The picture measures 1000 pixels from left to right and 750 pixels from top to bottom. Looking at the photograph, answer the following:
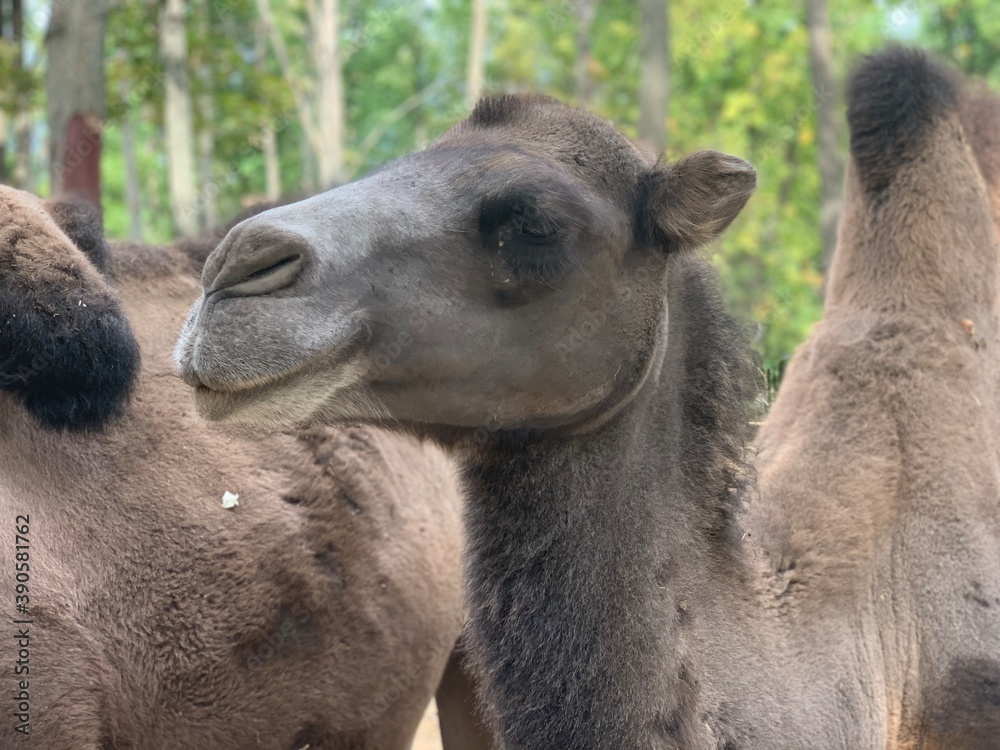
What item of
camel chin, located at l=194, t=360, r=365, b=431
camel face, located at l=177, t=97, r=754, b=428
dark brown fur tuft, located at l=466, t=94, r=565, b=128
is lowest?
camel chin, located at l=194, t=360, r=365, b=431

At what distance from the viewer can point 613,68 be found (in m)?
26.7

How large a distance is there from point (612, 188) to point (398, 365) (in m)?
0.85

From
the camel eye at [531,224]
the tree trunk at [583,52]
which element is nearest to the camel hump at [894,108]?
the camel eye at [531,224]

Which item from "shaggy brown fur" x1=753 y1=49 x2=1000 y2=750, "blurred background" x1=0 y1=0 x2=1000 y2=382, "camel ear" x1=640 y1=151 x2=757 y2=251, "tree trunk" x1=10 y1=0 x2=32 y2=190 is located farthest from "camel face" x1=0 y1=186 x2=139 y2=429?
"tree trunk" x1=10 y1=0 x2=32 y2=190

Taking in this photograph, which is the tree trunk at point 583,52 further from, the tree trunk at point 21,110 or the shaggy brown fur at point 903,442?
the shaggy brown fur at point 903,442

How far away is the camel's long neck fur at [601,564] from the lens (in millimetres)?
3246

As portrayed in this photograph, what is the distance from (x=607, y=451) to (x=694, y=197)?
0.79m

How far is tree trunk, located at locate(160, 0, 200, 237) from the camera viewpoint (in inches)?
530

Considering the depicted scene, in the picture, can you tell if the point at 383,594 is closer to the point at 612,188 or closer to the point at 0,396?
the point at 0,396

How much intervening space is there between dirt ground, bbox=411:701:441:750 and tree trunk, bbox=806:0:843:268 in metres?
6.74

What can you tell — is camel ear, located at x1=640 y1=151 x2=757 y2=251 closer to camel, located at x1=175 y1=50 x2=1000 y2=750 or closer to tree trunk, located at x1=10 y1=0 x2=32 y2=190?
camel, located at x1=175 y1=50 x2=1000 y2=750

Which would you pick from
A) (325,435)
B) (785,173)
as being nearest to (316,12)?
(785,173)

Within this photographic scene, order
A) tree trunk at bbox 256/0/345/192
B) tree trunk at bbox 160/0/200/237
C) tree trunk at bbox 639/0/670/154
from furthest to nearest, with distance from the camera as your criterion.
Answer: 1. tree trunk at bbox 256/0/345/192
2. tree trunk at bbox 639/0/670/154
3. tree trunk at bbox 160/0/200/237

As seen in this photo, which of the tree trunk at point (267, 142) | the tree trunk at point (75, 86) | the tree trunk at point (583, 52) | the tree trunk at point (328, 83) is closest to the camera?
the tree trunk at point (75, 86)
